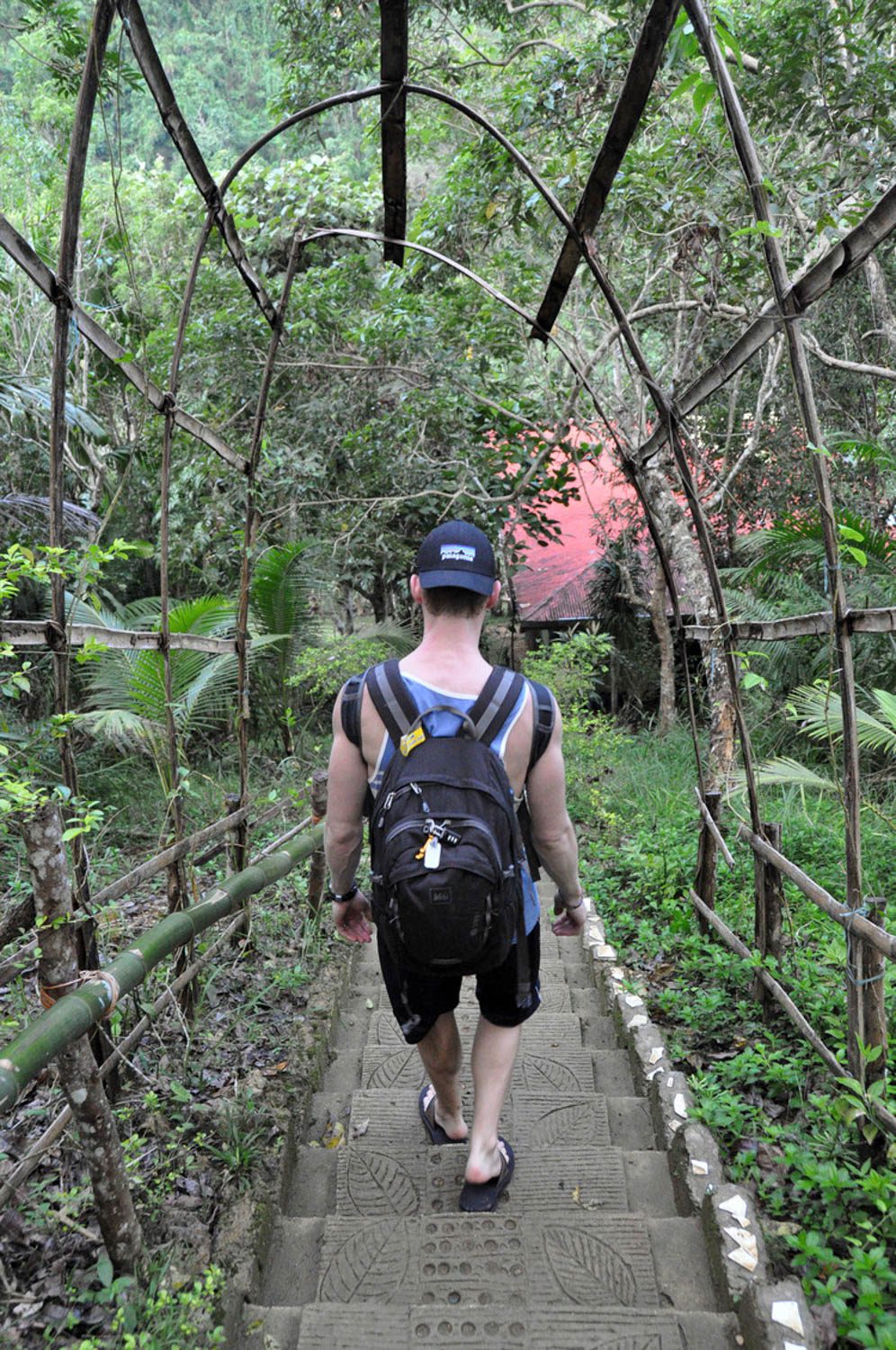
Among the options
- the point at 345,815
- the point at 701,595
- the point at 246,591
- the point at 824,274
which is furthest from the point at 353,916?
the point at 701,595

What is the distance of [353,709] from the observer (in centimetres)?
211

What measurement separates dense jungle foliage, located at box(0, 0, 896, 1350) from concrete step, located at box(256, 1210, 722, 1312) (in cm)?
22

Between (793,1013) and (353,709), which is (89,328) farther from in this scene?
(793,1013)

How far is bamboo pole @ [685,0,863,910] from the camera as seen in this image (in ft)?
7.06

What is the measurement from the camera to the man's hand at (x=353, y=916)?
7.72 ft

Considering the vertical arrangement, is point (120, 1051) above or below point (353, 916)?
below

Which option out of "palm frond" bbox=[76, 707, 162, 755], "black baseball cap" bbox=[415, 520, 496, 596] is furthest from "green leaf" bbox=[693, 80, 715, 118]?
"palm frond" bbox=[76, 707, 162, 755]

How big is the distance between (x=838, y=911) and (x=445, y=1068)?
110 centimetres

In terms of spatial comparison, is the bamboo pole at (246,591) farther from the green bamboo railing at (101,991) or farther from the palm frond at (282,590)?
the palm frond at (282,590)

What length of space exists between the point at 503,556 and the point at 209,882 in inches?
180

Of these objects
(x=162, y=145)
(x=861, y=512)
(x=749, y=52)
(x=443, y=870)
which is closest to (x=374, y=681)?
(x=443, y=870)

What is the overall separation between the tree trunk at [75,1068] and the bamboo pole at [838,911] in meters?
1.74

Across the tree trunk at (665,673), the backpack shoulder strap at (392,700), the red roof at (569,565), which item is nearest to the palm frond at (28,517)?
the backpack shoulder strap at (392,700)

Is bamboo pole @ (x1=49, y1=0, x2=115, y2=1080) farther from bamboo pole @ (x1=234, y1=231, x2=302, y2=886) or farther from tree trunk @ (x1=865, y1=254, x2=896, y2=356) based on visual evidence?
tree trunk @ (x1=865, y1=254, x2=896, y2=356)
